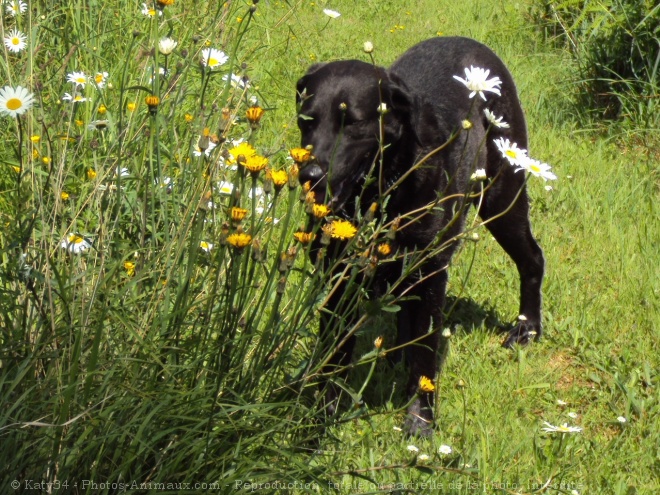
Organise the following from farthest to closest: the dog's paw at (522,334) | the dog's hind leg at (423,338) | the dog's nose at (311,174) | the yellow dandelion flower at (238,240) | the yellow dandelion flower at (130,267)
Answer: the dog's paw at (522,334)
the dog's hind leg at (423,338)
the dog's nose at (311,174)
the yellow dandelion flower at (130,267)
the yellow dandelion flower at (238,240)

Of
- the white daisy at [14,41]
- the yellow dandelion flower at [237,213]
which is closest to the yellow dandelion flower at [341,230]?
the yellow dandelion flower at [237,213]

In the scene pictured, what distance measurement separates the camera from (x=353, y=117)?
3582 mm

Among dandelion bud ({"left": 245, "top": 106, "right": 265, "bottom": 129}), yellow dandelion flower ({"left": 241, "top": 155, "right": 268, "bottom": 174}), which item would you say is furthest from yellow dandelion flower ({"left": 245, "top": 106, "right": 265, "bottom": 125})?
yellow dandelion flower ({"left": 241, "top": 155, "right": 268, "bottom": 174})

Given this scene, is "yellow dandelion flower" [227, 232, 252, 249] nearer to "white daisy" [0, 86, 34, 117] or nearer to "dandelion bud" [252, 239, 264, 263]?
"dandelion bud" [252, 239, 264, 263]

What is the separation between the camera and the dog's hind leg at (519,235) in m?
4.39

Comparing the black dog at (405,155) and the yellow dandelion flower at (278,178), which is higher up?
the yellow dandelion flower at (278,178)

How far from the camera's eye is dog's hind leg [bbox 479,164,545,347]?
4387mm

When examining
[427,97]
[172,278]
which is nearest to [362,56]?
[427,97]

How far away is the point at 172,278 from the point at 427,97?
186 cm

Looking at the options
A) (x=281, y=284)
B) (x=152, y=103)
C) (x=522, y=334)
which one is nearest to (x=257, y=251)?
(x=281, y=284)

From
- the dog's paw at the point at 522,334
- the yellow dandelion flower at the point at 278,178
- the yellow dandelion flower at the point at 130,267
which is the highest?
the yellow dandelion flower at the point at 278,178

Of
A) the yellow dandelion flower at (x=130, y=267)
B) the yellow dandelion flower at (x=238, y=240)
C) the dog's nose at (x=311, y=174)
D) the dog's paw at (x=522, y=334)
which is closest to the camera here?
the yellow dandelion flower at (x=238, y=240)

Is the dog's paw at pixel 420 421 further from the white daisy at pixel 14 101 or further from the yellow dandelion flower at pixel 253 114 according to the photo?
the white daisy at pixel 14 101

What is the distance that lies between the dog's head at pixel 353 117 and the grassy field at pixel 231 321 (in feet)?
0.96
